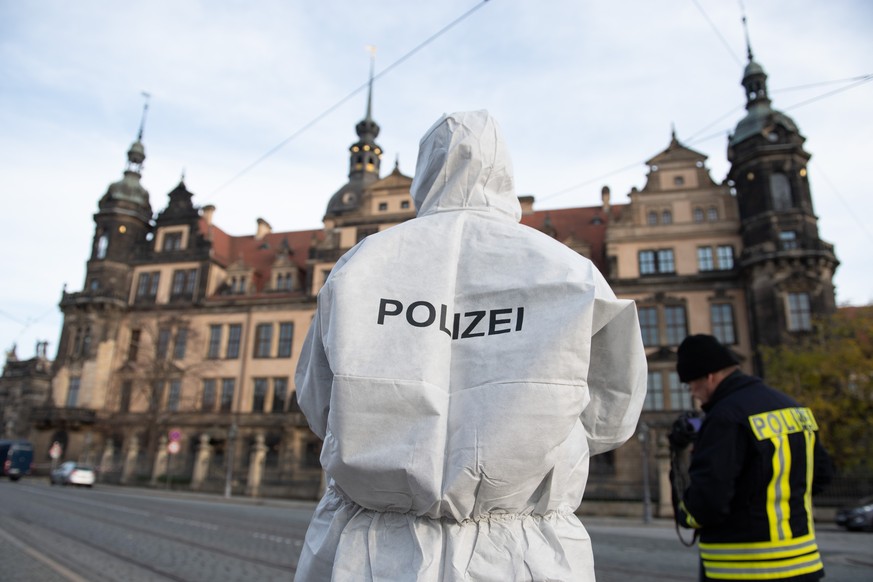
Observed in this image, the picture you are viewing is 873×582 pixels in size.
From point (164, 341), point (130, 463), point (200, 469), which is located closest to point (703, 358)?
point (200, 469)

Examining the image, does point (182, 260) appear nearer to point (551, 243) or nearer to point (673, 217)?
point (673, 217)

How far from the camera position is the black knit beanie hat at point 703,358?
301 centimetres

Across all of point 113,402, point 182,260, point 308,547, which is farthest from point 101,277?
→ point 308,547

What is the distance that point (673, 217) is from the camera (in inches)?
1273

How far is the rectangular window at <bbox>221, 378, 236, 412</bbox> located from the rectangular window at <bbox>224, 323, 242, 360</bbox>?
1468 mm

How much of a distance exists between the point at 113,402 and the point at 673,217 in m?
35.7

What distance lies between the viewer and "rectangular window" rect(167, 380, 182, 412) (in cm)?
3847

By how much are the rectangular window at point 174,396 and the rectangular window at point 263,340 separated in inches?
217

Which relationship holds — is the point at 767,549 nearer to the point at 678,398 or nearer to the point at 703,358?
the point at 703,358

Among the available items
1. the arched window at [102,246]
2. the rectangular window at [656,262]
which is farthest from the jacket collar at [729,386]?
the arched window at [102,246]

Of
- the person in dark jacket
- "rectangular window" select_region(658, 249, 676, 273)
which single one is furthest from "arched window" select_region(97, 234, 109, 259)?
the person in dark jacket

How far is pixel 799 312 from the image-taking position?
28.6m

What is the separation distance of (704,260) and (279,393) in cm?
2451

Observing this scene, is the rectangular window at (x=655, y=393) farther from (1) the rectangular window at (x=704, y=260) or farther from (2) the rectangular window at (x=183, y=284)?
(2) the rectangular window at (x=183, y=284)
